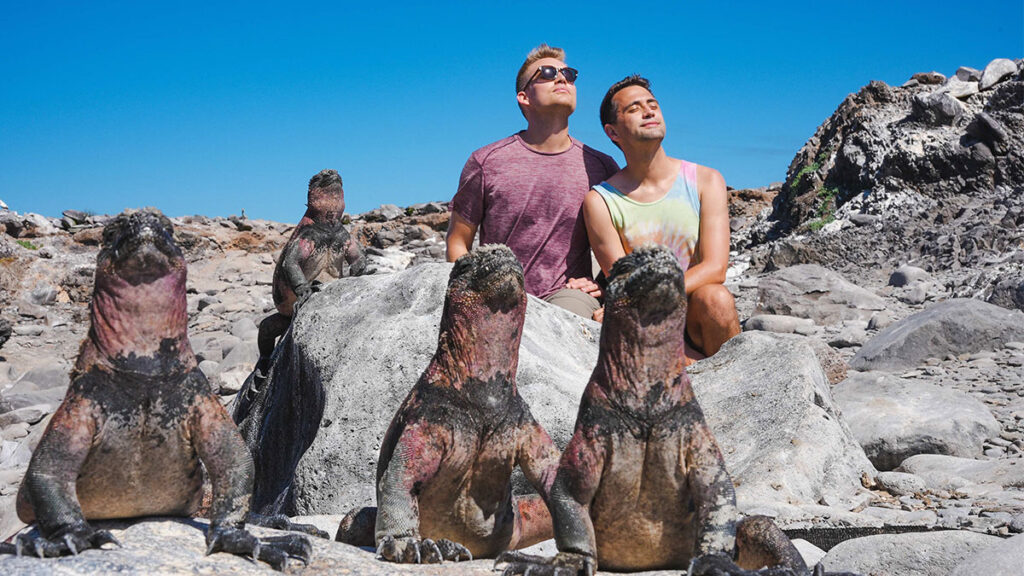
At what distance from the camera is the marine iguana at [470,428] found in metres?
4.10

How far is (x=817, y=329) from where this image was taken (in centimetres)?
1167

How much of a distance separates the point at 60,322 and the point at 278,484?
1159cm

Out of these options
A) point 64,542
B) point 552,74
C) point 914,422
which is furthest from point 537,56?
point 64,542

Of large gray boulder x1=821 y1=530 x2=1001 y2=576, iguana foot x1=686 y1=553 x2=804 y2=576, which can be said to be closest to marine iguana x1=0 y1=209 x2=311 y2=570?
iguana foot x1=686 y1=553 x2=804 y2=576

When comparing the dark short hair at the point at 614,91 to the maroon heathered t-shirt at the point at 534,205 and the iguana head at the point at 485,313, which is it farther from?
the iguana head at the point at 485,313

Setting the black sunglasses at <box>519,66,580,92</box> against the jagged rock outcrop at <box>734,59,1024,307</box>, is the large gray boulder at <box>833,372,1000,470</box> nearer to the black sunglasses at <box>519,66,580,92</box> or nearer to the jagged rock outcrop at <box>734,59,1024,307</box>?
the black sunglasses at <box>519,66,580,92</box>

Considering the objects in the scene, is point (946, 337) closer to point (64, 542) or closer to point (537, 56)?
point (537, 56)

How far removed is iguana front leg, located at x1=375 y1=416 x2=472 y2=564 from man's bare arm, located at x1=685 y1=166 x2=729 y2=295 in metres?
3.05

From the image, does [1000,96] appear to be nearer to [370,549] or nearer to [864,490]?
[864,490]

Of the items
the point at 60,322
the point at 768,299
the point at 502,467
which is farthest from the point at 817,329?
the point at 60,322

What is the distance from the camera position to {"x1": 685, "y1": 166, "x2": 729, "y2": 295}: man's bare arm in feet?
22.1

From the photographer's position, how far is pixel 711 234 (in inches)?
273

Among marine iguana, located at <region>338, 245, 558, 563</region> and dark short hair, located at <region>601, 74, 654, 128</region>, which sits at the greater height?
dark short hair, located at <region>601, 74, 654, 128</region>

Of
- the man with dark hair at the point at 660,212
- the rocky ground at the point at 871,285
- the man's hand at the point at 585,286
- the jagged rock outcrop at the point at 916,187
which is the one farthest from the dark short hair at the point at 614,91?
Result: the jagged rock outcrop at the point at 916,187
